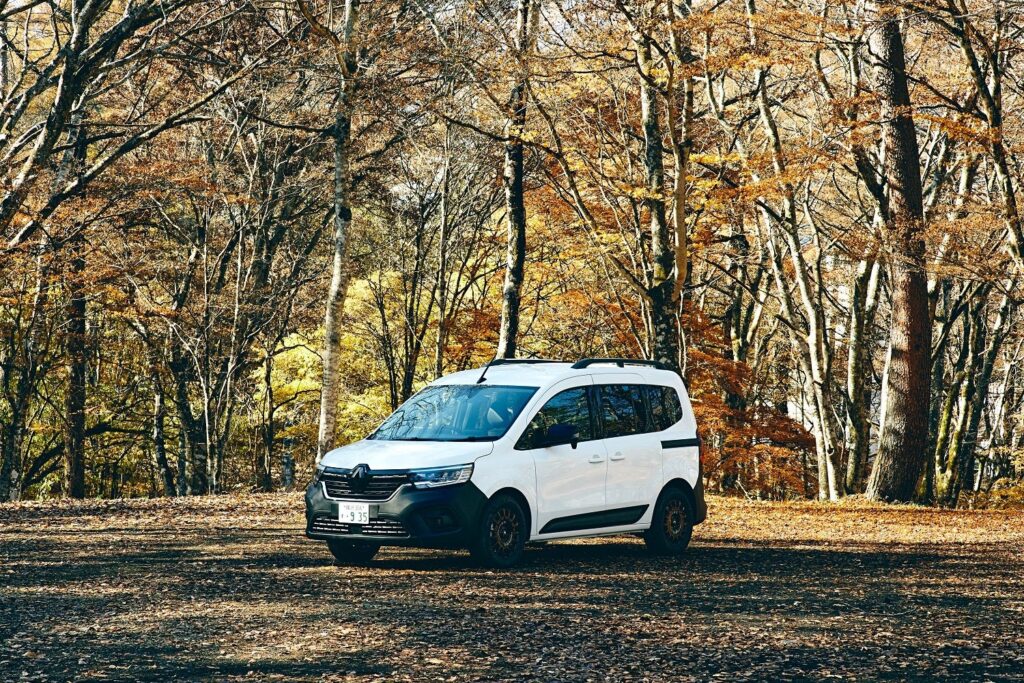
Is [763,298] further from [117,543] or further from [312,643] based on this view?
[312,643]

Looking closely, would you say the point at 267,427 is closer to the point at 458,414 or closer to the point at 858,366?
the point at 858,366

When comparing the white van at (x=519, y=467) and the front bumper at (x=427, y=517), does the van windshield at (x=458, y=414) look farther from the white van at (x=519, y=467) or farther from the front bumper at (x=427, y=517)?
the front bumper at (x=427, y=517)

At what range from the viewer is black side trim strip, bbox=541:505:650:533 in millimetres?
11148

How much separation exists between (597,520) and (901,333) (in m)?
11.8

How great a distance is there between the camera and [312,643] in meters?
7.07

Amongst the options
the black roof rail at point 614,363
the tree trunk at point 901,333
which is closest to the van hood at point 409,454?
the black roof rail at point 614,363

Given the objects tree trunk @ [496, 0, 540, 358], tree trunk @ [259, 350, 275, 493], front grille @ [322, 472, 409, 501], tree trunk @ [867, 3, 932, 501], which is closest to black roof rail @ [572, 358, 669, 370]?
front grille @ [322, 472, 409, 501]

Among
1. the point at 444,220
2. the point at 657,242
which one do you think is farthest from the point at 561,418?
the point at 444,220

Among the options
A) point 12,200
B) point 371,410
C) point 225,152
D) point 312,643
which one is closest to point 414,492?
point 312,643

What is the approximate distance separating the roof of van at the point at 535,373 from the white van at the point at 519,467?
1cm

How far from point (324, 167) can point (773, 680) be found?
25321mm

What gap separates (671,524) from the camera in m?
12.3

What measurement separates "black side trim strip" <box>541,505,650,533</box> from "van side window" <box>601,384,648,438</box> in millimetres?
764

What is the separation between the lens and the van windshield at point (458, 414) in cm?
1110
